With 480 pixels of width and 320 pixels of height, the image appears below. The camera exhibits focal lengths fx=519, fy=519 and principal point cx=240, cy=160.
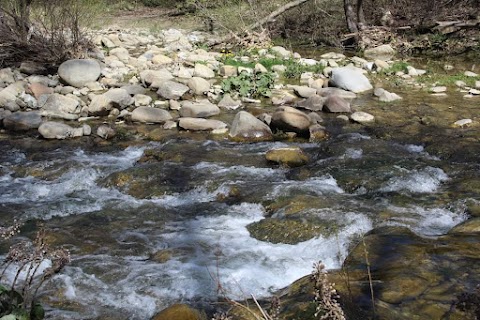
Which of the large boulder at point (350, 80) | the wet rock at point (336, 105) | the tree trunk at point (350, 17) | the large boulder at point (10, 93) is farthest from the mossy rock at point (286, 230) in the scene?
the tree trunk at point (350, 17)

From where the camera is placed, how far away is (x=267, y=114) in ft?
24.6

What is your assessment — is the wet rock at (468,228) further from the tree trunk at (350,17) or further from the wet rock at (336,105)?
the tree trunk at (350,17)

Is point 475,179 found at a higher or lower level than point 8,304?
lower

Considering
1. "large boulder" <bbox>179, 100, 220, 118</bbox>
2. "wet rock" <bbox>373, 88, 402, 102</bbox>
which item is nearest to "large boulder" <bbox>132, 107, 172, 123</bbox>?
"large boulder" <bbox>179, 100, 220, 118</bbox>

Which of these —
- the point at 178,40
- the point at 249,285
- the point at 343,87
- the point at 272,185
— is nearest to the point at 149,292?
the point at 249,285

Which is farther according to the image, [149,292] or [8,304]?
[149,292]

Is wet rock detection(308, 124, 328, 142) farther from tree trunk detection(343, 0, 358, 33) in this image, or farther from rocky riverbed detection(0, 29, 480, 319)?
tree trunk detection(343, 0, 358, 33)

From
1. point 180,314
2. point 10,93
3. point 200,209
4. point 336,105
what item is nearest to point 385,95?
point 336,105

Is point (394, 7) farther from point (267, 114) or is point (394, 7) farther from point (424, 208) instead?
point (424, 208)

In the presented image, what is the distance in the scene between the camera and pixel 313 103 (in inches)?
317

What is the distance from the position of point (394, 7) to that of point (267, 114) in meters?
7.50

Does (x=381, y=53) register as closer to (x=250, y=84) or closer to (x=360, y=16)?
(x=360, y=16)

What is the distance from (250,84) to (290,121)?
226cm

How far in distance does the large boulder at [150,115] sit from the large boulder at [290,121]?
158cm
